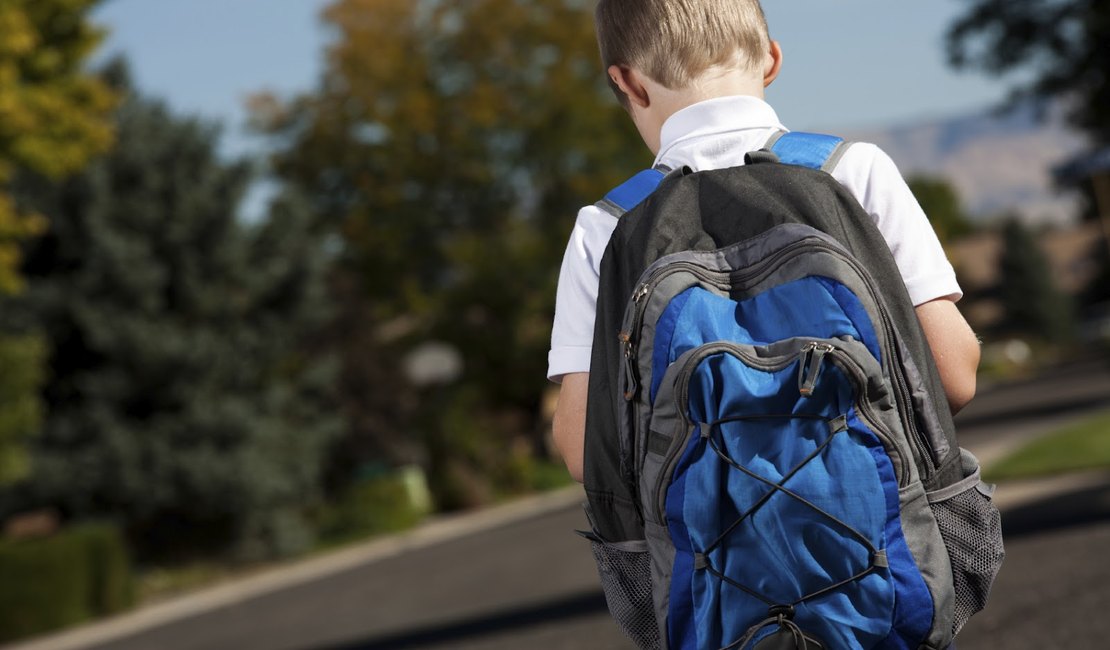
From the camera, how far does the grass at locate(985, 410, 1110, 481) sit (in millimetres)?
15367

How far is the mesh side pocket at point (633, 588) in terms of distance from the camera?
2146 mm

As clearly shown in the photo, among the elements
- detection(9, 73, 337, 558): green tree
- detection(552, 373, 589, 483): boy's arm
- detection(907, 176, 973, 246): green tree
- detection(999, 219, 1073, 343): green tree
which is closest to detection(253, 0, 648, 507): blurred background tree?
detection(9, 73, 337, 558): green tree

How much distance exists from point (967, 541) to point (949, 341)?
30 cm

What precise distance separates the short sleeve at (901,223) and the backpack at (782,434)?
0.17ft

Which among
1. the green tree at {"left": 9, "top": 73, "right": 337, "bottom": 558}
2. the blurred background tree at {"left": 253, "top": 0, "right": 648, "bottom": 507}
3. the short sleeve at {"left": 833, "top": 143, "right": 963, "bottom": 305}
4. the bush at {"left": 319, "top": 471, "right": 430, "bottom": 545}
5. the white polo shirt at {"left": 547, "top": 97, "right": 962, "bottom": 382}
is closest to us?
the short sleeve at {"left": 833, "top": 143, "right": 963, "bottom": 305}

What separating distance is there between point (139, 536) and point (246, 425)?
2654 mm

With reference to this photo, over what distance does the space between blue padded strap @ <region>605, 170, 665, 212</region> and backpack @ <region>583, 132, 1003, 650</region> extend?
0.21 ft

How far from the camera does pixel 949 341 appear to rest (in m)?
2.12

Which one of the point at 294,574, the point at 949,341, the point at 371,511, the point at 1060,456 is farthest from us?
the point at 371,511

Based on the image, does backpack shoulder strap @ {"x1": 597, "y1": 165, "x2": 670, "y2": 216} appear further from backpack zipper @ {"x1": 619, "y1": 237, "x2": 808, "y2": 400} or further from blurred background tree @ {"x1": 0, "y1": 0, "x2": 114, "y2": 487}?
blurred background tree @ {"x1": 0, "y1": 0, "x2": 114, "y2": 487}

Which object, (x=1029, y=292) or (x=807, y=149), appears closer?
(x=807, y=149)

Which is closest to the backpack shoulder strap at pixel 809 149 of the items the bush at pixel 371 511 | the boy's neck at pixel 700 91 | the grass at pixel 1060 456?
the boy's neck at pixel 700 91

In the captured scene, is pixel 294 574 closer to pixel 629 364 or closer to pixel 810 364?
pixel 629 364

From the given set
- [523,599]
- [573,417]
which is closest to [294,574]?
[523,599]
